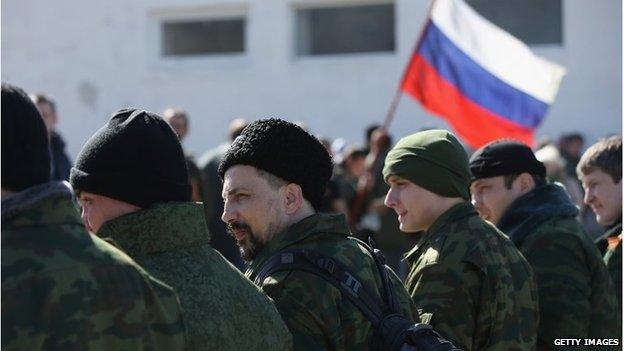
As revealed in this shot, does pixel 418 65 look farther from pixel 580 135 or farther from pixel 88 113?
pixel 88 113

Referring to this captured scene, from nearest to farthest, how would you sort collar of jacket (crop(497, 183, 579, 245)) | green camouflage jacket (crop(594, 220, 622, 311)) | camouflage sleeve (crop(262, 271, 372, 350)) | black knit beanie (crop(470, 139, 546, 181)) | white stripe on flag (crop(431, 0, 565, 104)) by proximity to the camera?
camouflage sleeve (crop(262, 271, 372, 350)) → collar of jacket (crop(497, 183, 579, 245)) → black knit beanie (crop(470, 139, 546, 181)) → green camouflage jacket (crop(594, 220, 622, 311)) → white stripe on flag (crop(431, 0, 565, 104))

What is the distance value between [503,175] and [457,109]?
14.1ft

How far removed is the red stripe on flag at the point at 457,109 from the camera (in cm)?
922

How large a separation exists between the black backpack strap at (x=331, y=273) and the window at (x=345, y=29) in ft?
36.8

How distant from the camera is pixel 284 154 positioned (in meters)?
3.42

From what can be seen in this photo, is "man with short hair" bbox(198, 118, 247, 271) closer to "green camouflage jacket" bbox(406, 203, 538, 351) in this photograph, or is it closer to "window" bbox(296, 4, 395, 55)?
"green camouflage jacket" bbox(406, 203, 538, 351)

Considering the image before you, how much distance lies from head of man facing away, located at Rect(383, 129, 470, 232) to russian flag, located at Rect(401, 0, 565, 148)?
4754mm

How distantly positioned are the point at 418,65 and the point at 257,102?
16.7 feet

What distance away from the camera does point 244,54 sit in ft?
48.0

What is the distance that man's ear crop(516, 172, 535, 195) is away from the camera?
5090 mm

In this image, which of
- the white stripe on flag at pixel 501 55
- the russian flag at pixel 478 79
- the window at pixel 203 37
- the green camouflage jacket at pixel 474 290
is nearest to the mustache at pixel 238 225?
the green camouflage jacket at pixel 474 290

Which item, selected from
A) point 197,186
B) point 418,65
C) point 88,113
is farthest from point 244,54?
point 197,186

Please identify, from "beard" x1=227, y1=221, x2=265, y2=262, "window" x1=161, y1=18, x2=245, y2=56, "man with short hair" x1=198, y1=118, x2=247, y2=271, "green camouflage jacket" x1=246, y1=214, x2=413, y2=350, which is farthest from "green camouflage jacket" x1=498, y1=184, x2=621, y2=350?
"window" x1=161, y1=18, x2=245, y2=56

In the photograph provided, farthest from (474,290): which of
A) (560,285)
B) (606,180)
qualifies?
(606,180)
